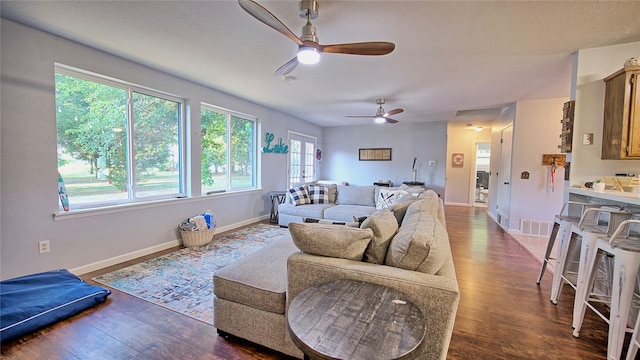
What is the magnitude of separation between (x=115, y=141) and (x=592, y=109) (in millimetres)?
5398

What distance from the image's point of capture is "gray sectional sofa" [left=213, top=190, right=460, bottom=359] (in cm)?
123

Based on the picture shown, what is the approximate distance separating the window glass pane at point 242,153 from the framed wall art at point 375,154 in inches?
146

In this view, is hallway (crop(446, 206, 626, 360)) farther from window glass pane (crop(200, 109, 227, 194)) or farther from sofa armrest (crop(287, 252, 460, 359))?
window glass pane (crop(200, 109, 227, 194))

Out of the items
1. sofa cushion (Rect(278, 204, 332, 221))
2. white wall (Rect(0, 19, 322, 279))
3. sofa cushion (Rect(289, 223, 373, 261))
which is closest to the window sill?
white wall (Rect(0, 19, 322, 279))

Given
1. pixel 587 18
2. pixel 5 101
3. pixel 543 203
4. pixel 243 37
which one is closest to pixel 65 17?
pixel 5 101

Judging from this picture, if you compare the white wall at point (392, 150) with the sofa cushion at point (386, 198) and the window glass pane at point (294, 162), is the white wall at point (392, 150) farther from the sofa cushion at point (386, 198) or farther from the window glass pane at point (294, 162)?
the sofa cushion at point (386, 198)

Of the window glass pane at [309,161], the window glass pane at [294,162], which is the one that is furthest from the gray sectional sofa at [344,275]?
the window glass pane at [309,161]

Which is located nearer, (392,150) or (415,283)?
(415,283)

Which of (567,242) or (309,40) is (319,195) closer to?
(309,40)

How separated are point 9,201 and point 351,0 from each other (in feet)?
11.2

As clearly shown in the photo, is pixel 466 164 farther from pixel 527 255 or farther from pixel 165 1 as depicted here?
pixel 165 1

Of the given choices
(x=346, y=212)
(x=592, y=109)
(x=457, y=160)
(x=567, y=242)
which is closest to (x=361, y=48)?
(x=567, y=242)

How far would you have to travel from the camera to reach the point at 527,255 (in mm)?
3578

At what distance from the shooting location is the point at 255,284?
66.4 inches
